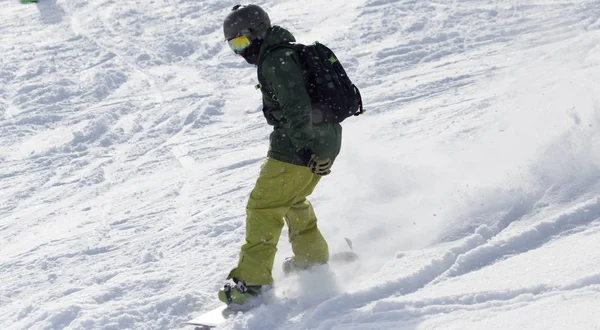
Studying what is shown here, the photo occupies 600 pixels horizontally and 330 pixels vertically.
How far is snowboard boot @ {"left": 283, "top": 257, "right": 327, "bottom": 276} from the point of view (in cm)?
465

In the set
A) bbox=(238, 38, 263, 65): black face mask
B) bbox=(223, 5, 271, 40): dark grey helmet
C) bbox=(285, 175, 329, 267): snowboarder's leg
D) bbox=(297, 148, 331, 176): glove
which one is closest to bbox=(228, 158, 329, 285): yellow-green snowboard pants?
bbox=(297, 148, 331, 176): glove

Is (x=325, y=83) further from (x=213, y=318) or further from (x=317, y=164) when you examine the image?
(x=213, y=318)

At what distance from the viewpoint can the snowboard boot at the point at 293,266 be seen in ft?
15.3

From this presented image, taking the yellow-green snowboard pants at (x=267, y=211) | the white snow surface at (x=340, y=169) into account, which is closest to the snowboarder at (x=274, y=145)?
the yellow-green snowboard pants at (x=267, y=211)

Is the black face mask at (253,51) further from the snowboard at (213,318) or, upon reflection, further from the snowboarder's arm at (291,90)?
the snowboard at (213,318)

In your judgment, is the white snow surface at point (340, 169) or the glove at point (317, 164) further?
the glove at point (317, 164)

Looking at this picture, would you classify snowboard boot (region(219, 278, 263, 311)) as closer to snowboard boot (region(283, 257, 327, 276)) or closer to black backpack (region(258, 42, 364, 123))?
snowboard boot (region(283, 257, 327, 276))

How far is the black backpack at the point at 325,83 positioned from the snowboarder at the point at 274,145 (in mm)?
47

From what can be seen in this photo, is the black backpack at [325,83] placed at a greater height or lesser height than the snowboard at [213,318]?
greater

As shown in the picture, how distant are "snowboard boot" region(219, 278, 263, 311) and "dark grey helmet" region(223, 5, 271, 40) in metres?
1.44

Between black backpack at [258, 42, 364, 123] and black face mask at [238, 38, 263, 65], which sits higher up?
black face mask at [238, 38, 263, 65]

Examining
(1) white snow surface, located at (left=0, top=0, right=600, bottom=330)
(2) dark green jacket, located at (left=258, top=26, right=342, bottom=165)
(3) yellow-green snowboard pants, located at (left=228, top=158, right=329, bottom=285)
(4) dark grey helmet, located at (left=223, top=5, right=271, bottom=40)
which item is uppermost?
(4) dark grey helmet, located at (left=223, top=5, right=271, bottom=40)

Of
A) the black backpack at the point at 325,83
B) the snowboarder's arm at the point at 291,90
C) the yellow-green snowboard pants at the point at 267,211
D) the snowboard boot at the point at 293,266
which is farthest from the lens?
the snowboard boot at the point at 293,266

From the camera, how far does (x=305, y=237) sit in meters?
4.69
